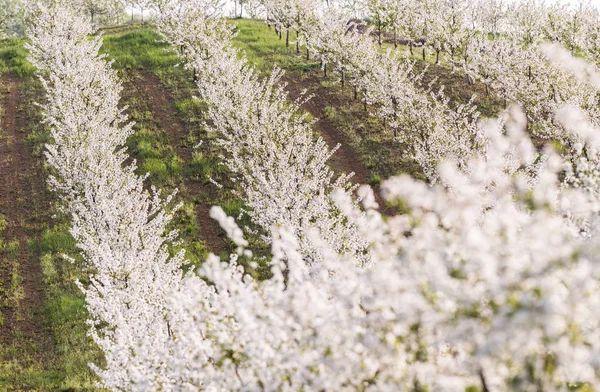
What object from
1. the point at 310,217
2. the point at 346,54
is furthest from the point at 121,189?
the point at 346,54

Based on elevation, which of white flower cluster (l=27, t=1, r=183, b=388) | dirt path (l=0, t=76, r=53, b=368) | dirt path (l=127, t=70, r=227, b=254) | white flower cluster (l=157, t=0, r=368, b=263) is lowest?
dirt path (l=0, t=76, r=53, b=368)

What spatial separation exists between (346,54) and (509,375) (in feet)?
132

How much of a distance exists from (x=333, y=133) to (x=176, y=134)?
41.6 ft

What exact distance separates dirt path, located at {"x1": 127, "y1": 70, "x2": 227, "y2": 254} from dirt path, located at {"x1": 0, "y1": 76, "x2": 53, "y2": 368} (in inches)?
362

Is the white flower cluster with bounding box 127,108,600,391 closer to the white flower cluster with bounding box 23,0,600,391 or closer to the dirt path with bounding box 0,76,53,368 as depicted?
the white flower cluster with bounding box 23,0,600,391

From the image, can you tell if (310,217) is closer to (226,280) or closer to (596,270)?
(226,280)

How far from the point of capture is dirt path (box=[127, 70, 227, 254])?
2961 centimetres

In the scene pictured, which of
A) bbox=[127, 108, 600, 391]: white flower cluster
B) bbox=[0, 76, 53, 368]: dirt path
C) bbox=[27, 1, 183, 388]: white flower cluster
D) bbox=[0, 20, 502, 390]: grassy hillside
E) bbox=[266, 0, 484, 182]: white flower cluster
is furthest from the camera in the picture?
bbox=[266, 0, 484, 182]: white flower cluster

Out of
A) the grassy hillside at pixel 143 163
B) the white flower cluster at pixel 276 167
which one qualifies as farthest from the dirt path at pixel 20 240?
the white flower cluster at pixel 276 167

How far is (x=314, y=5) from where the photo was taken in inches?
2238

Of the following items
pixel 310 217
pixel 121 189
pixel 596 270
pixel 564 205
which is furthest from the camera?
pixel 121 189

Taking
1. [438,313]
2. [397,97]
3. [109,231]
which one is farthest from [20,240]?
[438,313]

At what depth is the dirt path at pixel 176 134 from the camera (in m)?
29.6

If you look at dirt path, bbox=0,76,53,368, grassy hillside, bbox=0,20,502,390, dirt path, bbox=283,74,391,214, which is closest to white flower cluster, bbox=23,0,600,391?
grassy hillside, bbox=0,20,502,390
